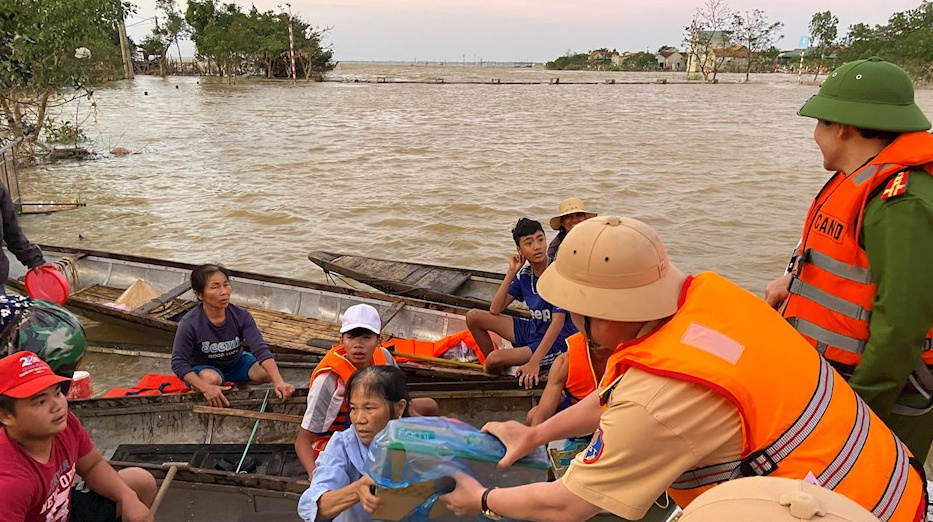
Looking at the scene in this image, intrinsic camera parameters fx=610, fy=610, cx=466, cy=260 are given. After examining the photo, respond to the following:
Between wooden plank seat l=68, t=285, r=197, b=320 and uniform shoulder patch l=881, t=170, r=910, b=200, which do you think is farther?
wooden plank seat l=68, t=285, r=197, b=320

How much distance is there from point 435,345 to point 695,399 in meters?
4.65

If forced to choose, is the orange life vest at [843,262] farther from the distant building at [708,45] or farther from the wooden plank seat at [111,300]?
→ the distant building at [708,45]

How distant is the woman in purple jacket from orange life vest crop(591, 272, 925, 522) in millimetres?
3581

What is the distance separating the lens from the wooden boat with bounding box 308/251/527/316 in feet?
24.5

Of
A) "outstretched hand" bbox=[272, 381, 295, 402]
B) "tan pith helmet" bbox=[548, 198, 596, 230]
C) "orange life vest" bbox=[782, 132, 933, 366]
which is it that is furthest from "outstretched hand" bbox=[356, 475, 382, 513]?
"tan pith helmet" bbox=[548, 198, 596, 230]

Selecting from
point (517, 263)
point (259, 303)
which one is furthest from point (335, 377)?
point (259, 303)

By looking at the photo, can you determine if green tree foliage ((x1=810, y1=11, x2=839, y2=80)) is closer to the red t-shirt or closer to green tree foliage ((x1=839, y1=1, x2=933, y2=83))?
green tree foliage ((x1=839, y1=1, x2=933, y2=83))

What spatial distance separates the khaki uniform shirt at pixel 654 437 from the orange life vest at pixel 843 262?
3.92 feet

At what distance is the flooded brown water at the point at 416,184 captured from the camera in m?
11.4

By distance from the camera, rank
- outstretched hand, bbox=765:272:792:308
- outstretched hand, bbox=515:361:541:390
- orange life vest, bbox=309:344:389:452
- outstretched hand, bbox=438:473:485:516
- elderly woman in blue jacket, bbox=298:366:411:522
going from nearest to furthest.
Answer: outstretched hand, bbox=438:473:485:516, elderly woman in blue jacket, bbox=298:366:411:522, outstretched hand, bbox=765:272:792:308, orange life vest, bbox=309:344:389:452, outstretched hand, bbox=515:361:541:390

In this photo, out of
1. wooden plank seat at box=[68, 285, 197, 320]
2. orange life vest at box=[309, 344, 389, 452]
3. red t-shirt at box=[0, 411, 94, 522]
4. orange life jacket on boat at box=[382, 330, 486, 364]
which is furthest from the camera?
wooden plank seat at box=[68, 285, 197, 320]

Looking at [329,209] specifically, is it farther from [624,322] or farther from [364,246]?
[624,322]

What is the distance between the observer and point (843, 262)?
92.8 inches

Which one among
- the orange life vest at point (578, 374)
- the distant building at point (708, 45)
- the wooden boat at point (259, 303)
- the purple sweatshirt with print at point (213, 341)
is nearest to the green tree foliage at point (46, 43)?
the wooden boat at point (259, 303)
